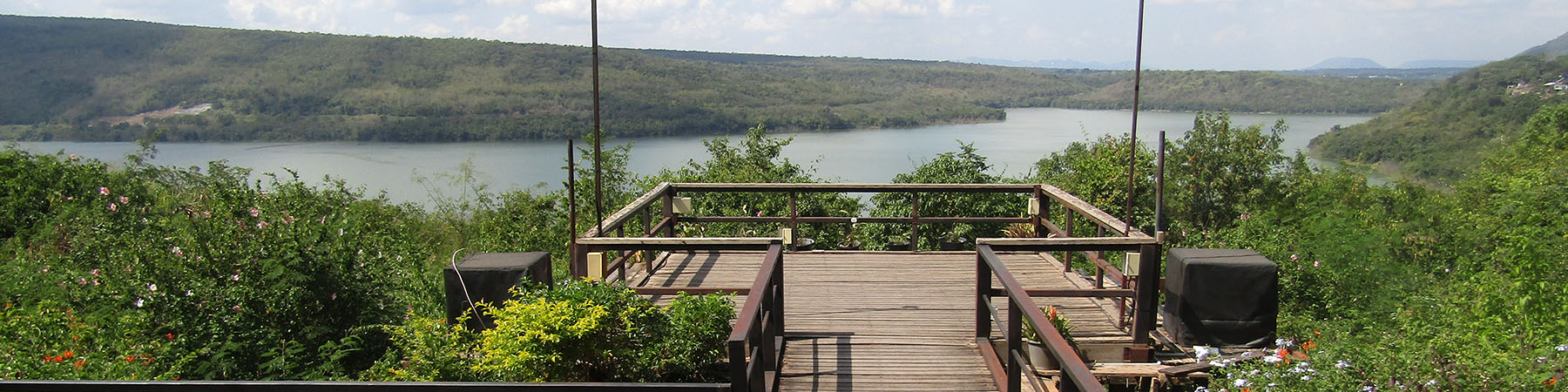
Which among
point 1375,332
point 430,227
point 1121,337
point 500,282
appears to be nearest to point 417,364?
point 500,282

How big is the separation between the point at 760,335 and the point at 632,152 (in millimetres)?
33628

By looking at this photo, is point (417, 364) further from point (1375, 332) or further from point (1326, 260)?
point (1326, 260)

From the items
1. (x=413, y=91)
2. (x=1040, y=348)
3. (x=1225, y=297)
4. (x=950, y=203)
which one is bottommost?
(x=950, y=203)

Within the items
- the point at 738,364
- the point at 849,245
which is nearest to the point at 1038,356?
the point at 738,364

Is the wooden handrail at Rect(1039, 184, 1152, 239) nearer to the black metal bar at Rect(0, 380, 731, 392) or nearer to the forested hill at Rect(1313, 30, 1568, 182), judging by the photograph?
the black metal bar at Rect(0, 380, 731, 392)

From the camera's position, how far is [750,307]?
3000 mm

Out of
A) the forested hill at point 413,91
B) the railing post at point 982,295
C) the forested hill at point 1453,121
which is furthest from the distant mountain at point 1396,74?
the railing post at point 982,295

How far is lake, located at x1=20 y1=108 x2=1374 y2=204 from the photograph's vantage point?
33656mm

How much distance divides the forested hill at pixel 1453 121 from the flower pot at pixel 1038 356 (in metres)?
33.3

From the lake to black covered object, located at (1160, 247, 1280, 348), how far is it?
24638 millimetres

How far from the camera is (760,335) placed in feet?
10.2

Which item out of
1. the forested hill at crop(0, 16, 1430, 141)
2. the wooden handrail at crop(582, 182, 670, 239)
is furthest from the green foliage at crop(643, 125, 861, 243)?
the forested hill at crop(0, 16, 1430, 141)

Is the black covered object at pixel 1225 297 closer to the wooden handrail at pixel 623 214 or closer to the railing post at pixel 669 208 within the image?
the wooden handrail at pixel 623 214

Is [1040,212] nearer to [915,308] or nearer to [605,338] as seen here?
[915,308]
